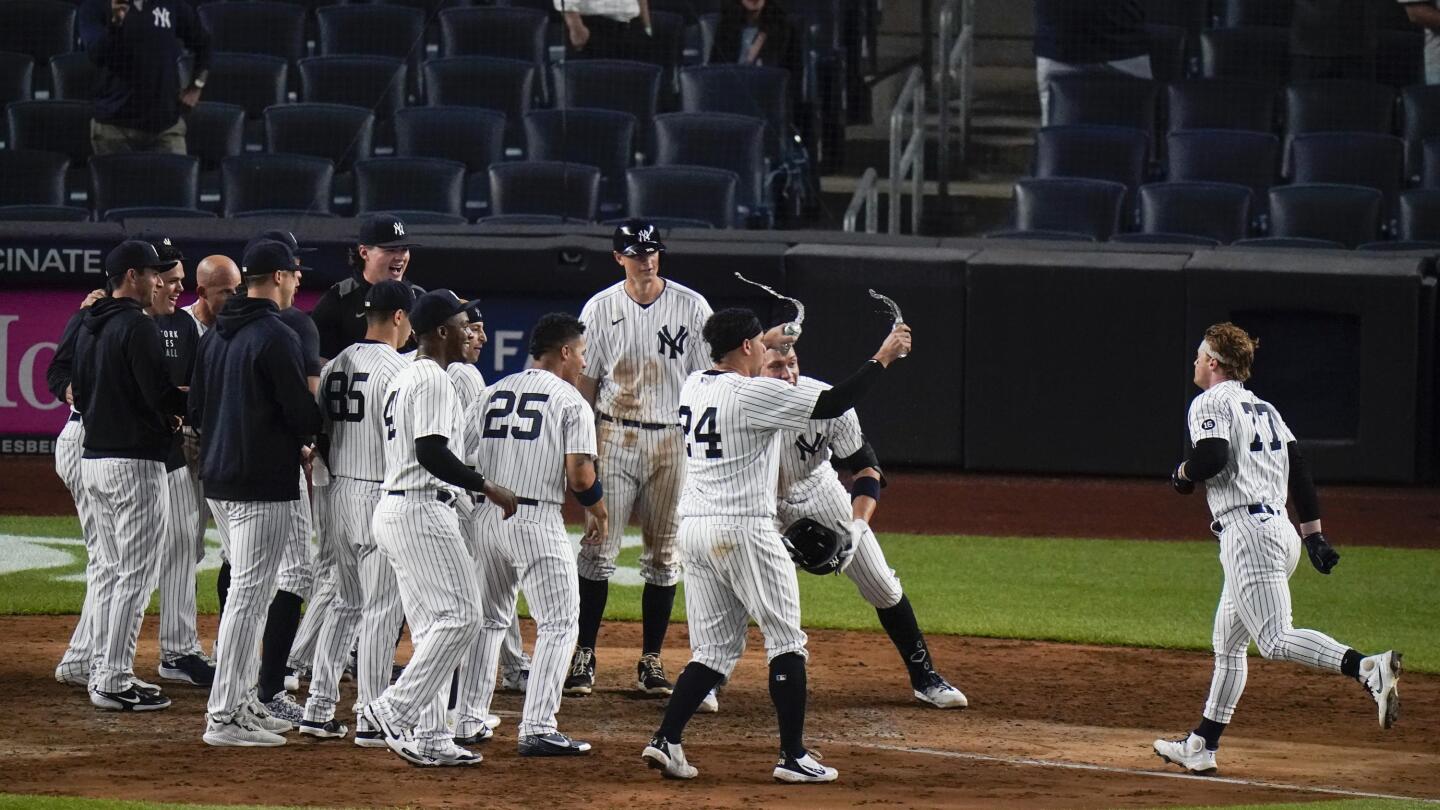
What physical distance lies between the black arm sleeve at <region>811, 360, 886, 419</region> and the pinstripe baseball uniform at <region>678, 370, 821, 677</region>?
1.6 inches

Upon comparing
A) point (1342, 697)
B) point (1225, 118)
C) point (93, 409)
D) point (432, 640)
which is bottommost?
point (1342, 697)

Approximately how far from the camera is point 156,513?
7762 mm

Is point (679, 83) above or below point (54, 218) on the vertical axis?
above

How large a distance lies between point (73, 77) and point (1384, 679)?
461 inches

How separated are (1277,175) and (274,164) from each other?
7335 millimetres

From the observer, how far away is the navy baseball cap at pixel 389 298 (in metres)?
6.99

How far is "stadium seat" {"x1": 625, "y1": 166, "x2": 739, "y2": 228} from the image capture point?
543 inches

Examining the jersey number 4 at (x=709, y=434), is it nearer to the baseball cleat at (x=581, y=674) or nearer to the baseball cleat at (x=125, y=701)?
the baseball cleat at (x=581, y=674)

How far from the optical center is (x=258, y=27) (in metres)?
15.7

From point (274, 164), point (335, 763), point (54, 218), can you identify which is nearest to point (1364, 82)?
point (274, 164)

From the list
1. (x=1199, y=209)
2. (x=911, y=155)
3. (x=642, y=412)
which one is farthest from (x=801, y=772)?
(x=911, y=155)

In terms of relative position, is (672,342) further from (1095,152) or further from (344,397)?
(1095,152)

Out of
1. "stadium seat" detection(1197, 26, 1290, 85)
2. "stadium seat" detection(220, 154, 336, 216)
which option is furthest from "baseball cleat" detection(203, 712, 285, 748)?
"stadium seat" detection(1197, 26, 1290, 85)

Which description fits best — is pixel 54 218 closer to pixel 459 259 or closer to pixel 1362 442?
pixel 459 259
